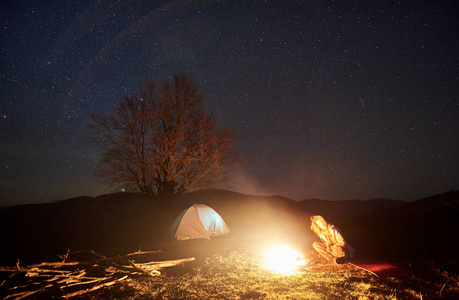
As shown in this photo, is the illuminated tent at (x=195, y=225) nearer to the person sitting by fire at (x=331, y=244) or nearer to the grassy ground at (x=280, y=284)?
the grassy ground at (x=280, y=284)

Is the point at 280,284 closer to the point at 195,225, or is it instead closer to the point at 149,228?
the point at 195,225

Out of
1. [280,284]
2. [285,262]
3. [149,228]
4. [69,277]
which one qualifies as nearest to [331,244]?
[285,262]

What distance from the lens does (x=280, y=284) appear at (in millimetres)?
5746

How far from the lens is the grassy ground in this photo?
201 inches

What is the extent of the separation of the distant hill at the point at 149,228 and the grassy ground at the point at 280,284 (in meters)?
2.71

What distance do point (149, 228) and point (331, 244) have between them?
16875 mm

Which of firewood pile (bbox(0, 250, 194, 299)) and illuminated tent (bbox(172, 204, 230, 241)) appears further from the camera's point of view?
illuminated tent (bbox(172, 204, 230, 241))

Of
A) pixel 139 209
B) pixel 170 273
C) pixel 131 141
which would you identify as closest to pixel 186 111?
pixel 131 141

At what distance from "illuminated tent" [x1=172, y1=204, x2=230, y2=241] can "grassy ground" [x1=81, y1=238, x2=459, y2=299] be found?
5580mm

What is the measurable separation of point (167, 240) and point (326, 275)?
368 inches

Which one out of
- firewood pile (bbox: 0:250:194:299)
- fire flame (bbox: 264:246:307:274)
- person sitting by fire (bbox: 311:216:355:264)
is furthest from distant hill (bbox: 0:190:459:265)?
fire flame (bbox: 264:246:307:274)

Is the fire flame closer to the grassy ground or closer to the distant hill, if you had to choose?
the grassy ground

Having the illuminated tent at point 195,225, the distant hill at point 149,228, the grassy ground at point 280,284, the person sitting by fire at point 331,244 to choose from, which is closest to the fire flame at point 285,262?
the grassy ground at point 280,284

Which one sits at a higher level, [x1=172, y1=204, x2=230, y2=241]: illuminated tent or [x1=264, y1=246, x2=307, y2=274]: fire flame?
[x1=172, y1=204, x2=230, y2=241]: illuminated tent
